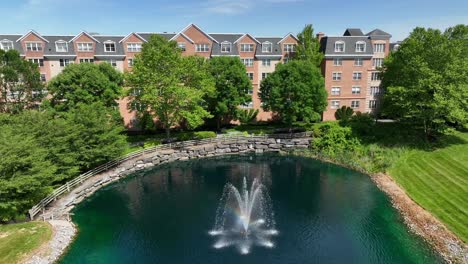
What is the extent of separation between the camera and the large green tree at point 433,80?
39.6 metres

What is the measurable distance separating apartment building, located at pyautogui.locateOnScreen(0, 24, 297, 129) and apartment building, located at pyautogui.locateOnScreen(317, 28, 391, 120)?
26.4 feet

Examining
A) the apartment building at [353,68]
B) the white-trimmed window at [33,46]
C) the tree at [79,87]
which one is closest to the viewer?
the tree at [79,87]

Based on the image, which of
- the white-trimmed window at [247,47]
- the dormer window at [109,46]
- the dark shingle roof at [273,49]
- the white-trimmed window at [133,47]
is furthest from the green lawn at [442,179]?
the dormer window at [109,46]

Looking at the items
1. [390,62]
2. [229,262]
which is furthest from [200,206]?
[390,62]

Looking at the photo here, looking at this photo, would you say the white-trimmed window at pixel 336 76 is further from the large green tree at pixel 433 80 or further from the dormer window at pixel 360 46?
the large green tree at pixel 433 80

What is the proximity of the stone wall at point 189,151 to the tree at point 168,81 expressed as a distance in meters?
4.48

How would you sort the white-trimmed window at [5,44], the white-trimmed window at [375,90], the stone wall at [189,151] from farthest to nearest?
the white-trimmed window at [375,90], the white-trimmed window at [5,44], the stone wall at [189,151]

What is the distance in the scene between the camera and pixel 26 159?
26672 mm

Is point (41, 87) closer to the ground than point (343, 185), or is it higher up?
higher up

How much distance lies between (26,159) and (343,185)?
32644 millimetres

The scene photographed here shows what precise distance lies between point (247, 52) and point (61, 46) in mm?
34999

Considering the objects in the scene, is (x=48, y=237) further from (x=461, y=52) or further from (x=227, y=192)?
(x=461, y=52)

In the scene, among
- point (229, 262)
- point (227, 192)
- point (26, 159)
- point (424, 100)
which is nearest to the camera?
point (229, 262)

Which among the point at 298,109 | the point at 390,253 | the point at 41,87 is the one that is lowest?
the point at 390,253
